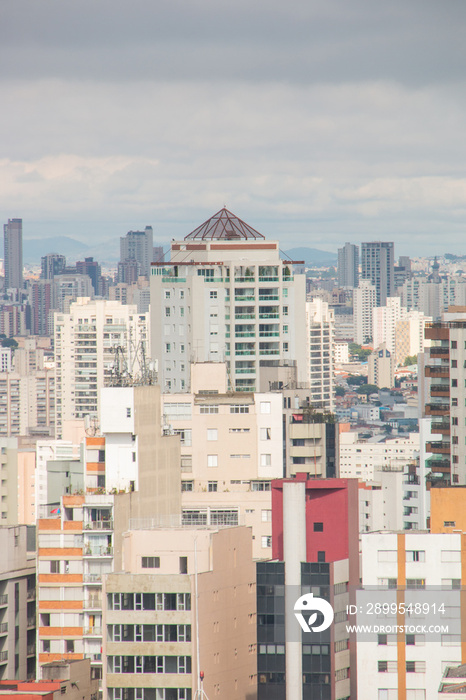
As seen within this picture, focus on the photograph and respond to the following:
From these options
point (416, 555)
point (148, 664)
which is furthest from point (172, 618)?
point (416, 555)

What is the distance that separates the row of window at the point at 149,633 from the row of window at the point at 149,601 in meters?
0.54

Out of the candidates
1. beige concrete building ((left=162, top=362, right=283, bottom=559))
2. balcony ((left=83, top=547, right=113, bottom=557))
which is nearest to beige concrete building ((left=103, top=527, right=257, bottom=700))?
balcony ((left=83, top=547, right=113, bottom=557))

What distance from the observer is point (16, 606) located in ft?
197

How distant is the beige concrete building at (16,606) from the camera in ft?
195

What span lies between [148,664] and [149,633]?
874 millimetres

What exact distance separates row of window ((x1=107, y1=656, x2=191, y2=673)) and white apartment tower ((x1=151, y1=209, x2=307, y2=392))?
63535mm

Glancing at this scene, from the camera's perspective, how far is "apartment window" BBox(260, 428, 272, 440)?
75500 mm

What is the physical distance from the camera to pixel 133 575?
5184 cm

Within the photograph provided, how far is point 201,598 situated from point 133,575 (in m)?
2.10

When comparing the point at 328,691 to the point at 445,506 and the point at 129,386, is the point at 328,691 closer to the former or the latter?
the point at 445,506

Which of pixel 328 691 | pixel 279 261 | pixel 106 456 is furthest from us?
pixel 279 261

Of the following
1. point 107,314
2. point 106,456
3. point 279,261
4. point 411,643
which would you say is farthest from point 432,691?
point 107,314

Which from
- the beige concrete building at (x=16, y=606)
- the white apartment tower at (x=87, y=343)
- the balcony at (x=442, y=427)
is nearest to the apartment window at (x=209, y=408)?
the beige concrete building at (x=16, y=606)

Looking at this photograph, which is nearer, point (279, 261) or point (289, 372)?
point (289, 372)
